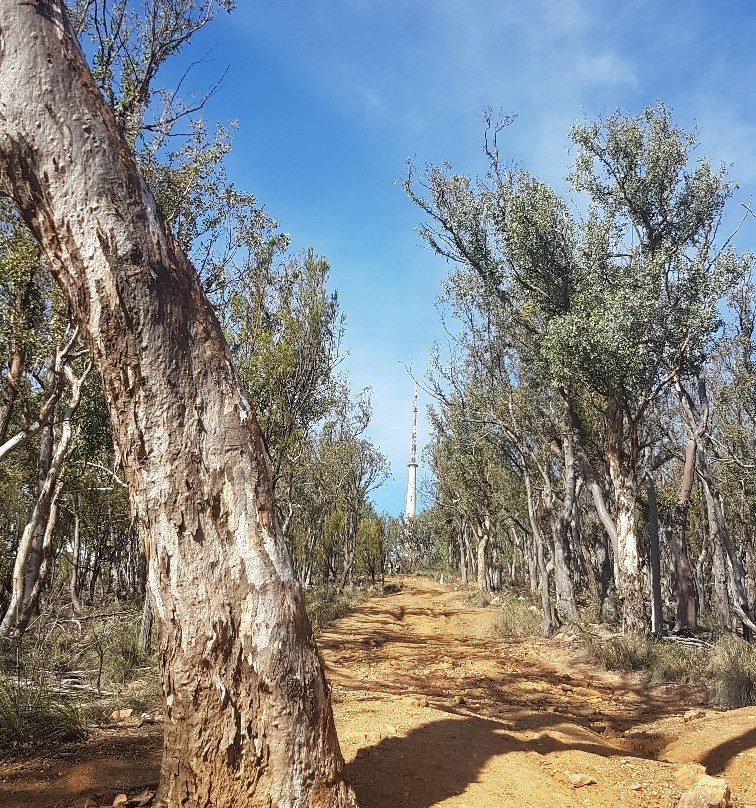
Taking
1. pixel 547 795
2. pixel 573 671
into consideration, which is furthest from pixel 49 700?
pixel 573 671

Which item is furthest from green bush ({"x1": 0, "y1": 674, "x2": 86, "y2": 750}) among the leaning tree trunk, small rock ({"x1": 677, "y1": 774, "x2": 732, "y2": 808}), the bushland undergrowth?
small rock ({"x1": 677, "y1": 774, "x2": 732, "y2": 808})

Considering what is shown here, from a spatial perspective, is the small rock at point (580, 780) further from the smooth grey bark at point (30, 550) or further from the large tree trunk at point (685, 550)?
the large tree trunk at point (685, 550)

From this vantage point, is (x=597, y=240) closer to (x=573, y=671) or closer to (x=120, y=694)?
(x=573, y=671)

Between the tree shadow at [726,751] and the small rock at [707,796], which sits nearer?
the small rock at [707,796]

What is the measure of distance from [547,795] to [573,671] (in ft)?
28.6

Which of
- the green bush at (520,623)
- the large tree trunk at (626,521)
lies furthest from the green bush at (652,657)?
the green bush at (520,623)

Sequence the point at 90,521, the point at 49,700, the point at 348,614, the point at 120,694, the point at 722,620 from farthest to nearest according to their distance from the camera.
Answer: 1. the point at 348,614
2. the point at 90,521
3. the point at 722,620
4. the point at 120,694
5. the point at 49,700

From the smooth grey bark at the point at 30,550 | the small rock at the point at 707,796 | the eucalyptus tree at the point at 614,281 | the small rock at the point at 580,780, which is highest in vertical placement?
the eucalyptus tree at the point at 614,281

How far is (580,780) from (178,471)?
3398 millimetres

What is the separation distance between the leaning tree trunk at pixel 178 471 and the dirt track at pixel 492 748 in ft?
3.09

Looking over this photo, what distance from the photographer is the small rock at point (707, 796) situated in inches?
144

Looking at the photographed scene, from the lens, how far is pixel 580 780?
13.6 feet

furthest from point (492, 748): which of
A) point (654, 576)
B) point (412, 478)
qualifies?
point (412, 478)

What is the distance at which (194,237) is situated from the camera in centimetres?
1059
